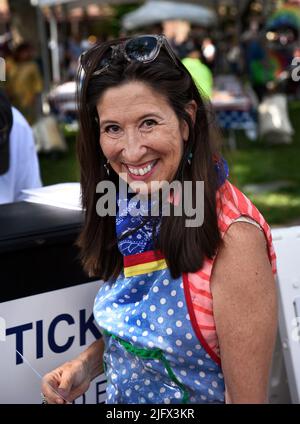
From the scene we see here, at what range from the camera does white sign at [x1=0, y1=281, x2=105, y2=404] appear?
1.86 m

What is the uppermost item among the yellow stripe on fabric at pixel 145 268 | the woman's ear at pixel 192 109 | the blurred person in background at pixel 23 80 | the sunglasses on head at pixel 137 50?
the blurred person in background at pixel 23 80

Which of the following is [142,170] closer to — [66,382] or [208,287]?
[208,287]

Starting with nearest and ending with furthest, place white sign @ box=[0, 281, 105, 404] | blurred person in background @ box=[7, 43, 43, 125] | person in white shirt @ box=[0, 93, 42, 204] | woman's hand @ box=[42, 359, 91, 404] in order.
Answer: woman's hand @ box=[42, 359, 91, 404] → white sign @ box=[0, 281, 105, 404] → person in white shirt @ box=[0, 93, 42, 204] → blurred person in background @ box=[7, 43, 43, 125]

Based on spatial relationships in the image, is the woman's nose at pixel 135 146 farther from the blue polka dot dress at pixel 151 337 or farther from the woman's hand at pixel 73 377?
the woman's hand at pixel 73 377

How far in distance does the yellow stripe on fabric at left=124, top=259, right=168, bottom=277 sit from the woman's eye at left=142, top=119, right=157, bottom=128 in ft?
0.93

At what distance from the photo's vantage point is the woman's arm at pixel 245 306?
135 cm

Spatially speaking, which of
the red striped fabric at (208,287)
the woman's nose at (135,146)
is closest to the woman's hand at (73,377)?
the red striped fabric at (208,287)

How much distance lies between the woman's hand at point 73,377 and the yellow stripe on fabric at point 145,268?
0.35 m

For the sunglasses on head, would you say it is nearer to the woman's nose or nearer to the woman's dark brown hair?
the woman's dark brown hair

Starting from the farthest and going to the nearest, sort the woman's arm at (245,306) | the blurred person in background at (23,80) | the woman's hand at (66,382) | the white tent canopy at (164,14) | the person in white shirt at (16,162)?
the white tent canopy at (164,14)
the blurred person in background at (23,80)
the person in white shirt at (16,162)
the woman's hand at (66,382)
the woman's arm at (245,306)

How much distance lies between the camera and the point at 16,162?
2.68m

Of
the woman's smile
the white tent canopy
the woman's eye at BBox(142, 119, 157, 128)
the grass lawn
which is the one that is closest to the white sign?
the woman's smile

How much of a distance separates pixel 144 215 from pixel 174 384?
371mm

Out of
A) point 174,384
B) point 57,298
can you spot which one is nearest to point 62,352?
point 57,298
